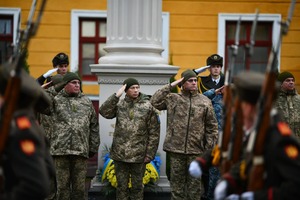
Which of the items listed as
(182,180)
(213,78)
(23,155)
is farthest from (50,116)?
(23,155)

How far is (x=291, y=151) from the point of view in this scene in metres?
4.24

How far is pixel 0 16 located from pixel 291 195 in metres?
15.0

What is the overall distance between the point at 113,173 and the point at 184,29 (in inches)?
336

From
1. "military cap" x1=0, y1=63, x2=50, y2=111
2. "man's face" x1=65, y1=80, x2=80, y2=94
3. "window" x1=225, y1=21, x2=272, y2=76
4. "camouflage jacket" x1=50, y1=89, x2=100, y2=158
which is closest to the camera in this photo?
"military cap" x1=0, y1=63, x2=50, y2=111

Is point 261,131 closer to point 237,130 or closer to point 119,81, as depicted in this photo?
point 237,130

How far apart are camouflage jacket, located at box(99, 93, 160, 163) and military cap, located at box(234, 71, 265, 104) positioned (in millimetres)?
4848

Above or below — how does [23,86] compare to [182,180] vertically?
above

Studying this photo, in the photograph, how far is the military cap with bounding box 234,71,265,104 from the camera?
460 cm

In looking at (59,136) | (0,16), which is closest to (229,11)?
(0,16)

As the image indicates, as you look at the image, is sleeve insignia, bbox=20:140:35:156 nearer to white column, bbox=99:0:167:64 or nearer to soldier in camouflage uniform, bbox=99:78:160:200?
soldier in camouflage uniform, bbox=99:78:160:200

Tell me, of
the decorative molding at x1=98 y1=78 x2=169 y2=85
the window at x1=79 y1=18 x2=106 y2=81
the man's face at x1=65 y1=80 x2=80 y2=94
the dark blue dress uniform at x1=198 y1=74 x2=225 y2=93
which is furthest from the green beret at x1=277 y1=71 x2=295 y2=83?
the window at x1=79 y1=18 x2=106 y2=81

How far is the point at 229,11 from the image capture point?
59.8ft

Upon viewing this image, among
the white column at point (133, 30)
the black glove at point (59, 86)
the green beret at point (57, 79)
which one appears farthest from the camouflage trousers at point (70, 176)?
the white column at point (133, 30)

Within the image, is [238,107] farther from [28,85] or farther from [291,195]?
[28,85]
